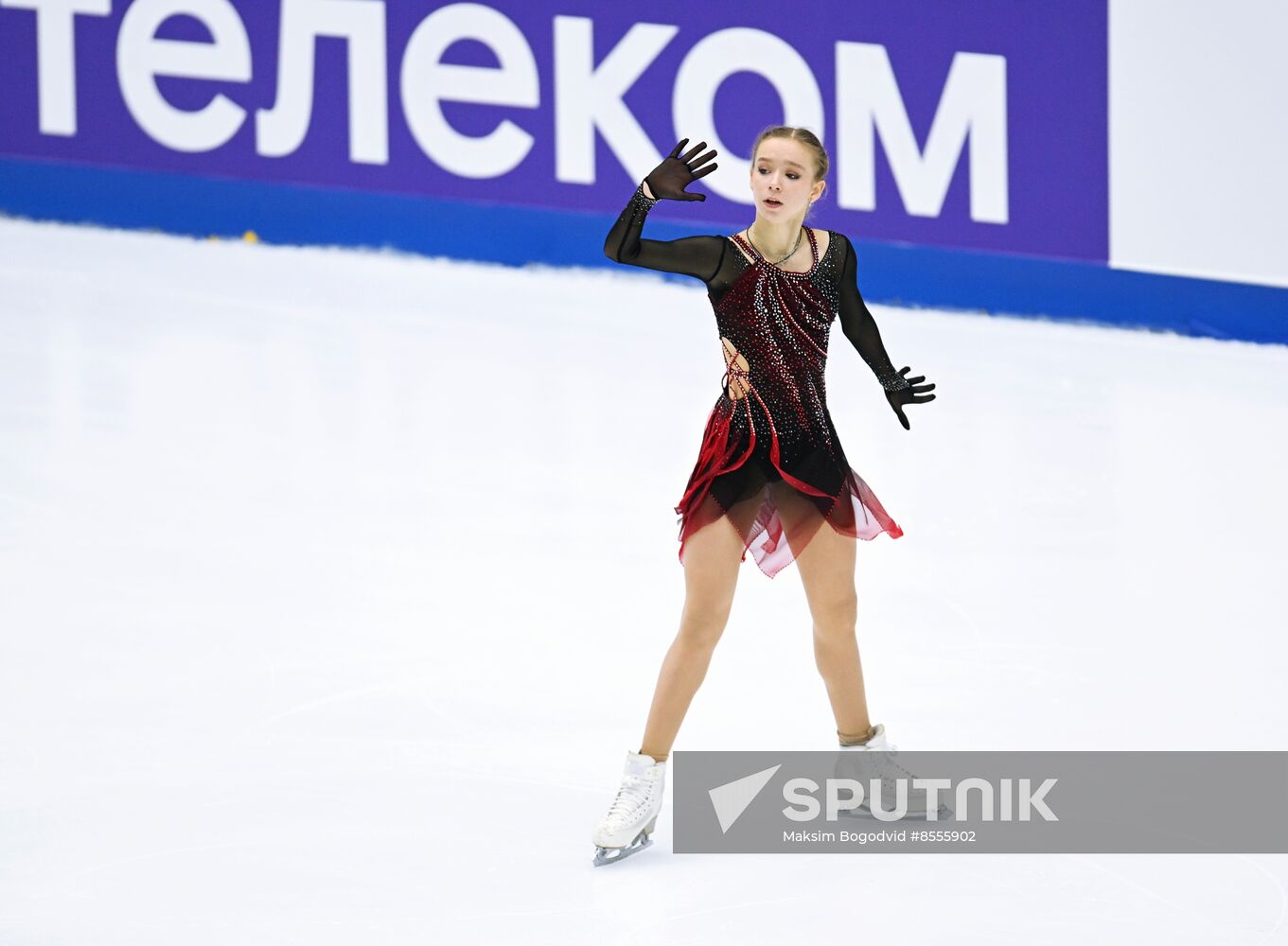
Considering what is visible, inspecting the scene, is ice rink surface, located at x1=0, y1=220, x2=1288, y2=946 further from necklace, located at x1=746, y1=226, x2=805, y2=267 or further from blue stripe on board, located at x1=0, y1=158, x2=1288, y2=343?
necklace, located at x1=746, y1=226, x2=805, y2=267

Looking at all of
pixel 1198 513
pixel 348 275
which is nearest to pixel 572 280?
pixel 348 275

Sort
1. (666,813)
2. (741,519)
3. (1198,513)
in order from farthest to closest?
(1198,513) < (666,813) < (741,519)

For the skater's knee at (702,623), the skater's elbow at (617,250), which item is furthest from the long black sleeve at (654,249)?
the skater's knee at (702,623)

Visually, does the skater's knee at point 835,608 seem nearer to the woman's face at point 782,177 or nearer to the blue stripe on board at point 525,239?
the woman's face at point 782,177

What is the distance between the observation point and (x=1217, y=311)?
26.0 ft

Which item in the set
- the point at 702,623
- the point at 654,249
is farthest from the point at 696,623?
the point at 654,249

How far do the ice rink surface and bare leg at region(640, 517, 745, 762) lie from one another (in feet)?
0.78

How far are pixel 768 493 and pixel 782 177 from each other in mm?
564

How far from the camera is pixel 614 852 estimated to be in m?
3.37

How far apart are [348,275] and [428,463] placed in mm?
2620

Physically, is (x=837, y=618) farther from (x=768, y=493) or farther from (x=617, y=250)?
(x=617, y=250)

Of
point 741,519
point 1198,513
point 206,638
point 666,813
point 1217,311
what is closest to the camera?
point 741,519

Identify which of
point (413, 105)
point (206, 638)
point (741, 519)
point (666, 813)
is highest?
point (413, 105)

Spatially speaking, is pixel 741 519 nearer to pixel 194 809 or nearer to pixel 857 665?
pixel 857 665
